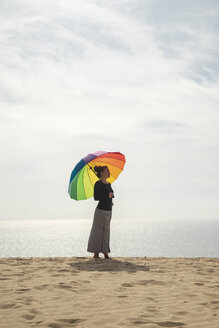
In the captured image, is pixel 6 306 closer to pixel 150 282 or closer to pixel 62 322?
pixel 62 322

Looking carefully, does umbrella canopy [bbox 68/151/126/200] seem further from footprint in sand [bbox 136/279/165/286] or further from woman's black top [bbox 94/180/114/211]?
footprint in sand [bbox 136/279/165/286]

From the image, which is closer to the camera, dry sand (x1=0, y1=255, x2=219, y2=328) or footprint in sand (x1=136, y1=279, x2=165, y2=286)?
dry sand (x1=0, y1=255, x2=219, y2=328)

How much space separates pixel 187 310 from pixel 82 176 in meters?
6.55

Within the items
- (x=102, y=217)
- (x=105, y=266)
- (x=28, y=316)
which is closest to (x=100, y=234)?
(x=102, y=217)

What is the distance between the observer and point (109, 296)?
19.0 feet

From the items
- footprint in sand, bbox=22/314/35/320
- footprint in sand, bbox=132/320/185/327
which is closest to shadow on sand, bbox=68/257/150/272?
footprint in sand, bbox=22/314/35/320

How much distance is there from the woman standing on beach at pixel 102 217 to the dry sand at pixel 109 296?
153 centimetres


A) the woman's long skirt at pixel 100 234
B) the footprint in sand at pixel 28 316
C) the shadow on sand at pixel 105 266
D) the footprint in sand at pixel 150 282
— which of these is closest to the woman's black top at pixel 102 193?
the woman's long skirt at pixel 100 234

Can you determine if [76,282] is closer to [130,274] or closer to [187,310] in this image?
[130,274]

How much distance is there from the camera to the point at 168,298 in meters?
5.66

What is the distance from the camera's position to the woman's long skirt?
10.7 meters

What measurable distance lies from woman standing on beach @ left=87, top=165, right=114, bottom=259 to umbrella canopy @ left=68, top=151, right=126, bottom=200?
38 cm

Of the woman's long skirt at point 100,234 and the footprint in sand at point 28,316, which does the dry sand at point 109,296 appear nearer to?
the footprint in sand at point 28,316

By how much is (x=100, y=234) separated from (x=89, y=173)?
6.35 feet
